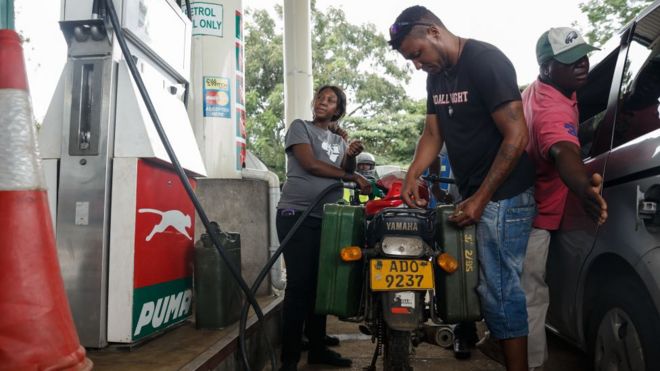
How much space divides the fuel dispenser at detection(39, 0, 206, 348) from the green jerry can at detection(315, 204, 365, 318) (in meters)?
1.05

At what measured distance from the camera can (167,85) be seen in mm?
3660

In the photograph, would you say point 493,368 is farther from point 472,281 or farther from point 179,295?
point 179,295

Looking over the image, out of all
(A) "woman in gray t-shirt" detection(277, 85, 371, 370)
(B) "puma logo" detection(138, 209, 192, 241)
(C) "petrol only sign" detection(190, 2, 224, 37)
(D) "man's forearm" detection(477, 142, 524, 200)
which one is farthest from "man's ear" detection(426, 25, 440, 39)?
(C) "petrol only sign" detection(190, 2, 224, 37)

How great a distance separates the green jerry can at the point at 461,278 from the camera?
8.43 feet

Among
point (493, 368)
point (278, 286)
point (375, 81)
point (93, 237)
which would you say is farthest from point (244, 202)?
point (375, 81)

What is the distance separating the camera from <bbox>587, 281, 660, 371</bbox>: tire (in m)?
2.21

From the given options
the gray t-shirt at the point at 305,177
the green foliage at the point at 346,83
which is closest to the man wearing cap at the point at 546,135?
the gray t-shirt at the point at 305,177

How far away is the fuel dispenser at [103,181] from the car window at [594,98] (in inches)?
100

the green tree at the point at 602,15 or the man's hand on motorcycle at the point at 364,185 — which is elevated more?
the green tree at the point at 602,15

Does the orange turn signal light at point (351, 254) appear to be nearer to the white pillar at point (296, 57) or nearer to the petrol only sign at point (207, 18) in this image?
the petrol only sign at point (207, 18)

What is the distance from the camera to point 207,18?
5.15 m

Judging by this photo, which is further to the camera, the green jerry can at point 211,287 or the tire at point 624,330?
the green jerry can at point 211,287

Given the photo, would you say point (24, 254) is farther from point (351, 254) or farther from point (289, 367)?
point (289, 367)

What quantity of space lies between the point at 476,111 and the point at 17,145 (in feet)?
6.28
